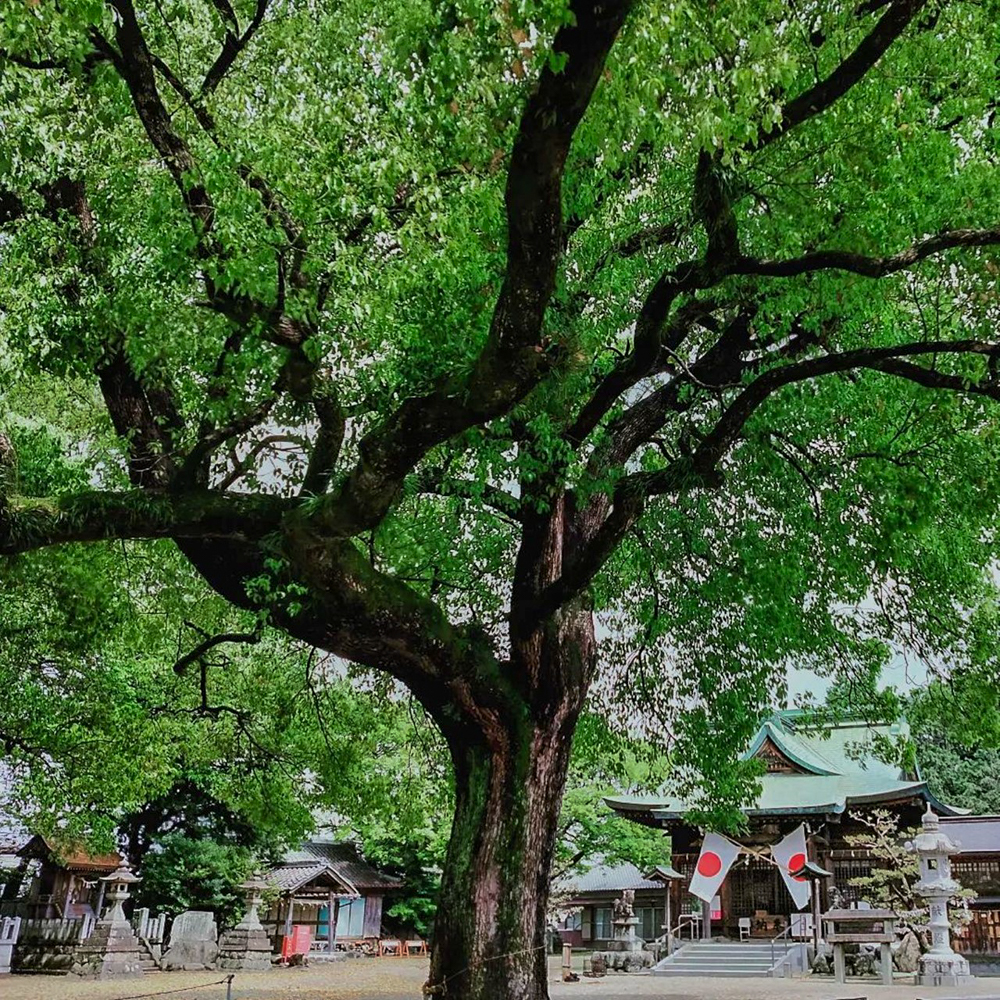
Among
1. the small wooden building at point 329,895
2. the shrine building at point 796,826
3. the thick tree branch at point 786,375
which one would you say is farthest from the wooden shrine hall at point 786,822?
the thick tree branch at point 786,375

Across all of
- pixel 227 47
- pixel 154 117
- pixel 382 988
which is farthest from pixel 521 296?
pixel 382 988

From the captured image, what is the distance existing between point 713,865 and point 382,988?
8668 mm

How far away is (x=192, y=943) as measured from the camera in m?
24.4

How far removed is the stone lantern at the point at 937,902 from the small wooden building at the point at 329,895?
17.9 meters

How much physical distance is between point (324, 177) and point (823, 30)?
372 centimetres

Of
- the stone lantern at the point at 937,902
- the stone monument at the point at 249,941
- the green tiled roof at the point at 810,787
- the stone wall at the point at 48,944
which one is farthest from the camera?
the stone monument at the point at 249,941

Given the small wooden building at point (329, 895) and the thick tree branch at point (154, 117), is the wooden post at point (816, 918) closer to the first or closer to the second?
the small wooden building at point (329, 895)

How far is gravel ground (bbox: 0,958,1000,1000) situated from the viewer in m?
15.1

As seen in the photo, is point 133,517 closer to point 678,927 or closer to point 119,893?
point 119,893

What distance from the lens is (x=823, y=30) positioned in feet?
21.6

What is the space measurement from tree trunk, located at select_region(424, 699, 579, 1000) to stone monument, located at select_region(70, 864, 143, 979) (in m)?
18.1

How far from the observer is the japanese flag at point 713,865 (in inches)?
874

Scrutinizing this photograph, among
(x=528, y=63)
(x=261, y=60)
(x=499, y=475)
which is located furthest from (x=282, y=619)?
(x=261, y=60)

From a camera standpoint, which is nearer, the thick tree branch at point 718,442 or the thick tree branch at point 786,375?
the thick tree branch at point 786,375
